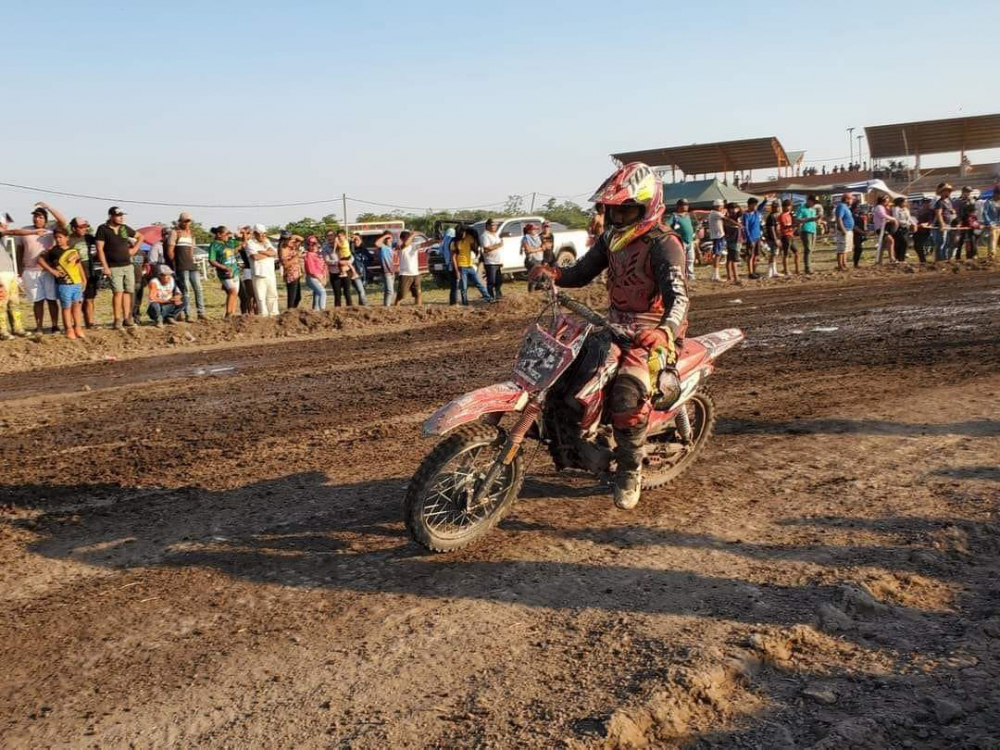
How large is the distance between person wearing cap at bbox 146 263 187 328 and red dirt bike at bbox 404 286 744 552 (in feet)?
41.4

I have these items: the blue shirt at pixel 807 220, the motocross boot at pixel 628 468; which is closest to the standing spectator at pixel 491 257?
the blue shirt at pixel 807 220

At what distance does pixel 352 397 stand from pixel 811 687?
7.14m

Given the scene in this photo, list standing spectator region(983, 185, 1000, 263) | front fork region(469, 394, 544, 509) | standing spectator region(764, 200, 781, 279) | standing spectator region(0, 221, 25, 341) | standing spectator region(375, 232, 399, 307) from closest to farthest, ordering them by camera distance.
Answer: front fork region(469, 394, 544, 509) → standing spectator region(0, 221, 25, 341) → standing spectator region(375, 232, 399, 307) → standing spectator region(764, 200, 781, 279) → standing spectator region(983, 185, 1000, 263)

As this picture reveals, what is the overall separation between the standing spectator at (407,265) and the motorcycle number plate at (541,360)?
48.5 ft

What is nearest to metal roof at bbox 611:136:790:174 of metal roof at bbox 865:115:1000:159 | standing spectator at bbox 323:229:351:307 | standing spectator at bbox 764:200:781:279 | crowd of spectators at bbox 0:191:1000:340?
metal roof at bbox 865:115:1000:159

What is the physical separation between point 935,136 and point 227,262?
4907cm

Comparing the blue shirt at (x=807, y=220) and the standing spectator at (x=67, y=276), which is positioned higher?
the blue shirt at (x=807, y=220)

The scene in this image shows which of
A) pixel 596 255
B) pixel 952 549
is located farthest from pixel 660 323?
pixel 952 549

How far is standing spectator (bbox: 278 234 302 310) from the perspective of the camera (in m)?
18.5

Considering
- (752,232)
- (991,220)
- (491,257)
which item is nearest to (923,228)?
(991,220)

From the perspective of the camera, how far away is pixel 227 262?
701 inches

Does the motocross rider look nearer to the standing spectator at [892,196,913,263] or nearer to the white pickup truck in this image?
the white pickup truck

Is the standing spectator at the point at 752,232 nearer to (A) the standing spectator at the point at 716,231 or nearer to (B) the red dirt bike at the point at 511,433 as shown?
(A) the standing spectator at the point at 716,231

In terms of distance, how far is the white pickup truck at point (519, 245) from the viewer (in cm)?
2698
